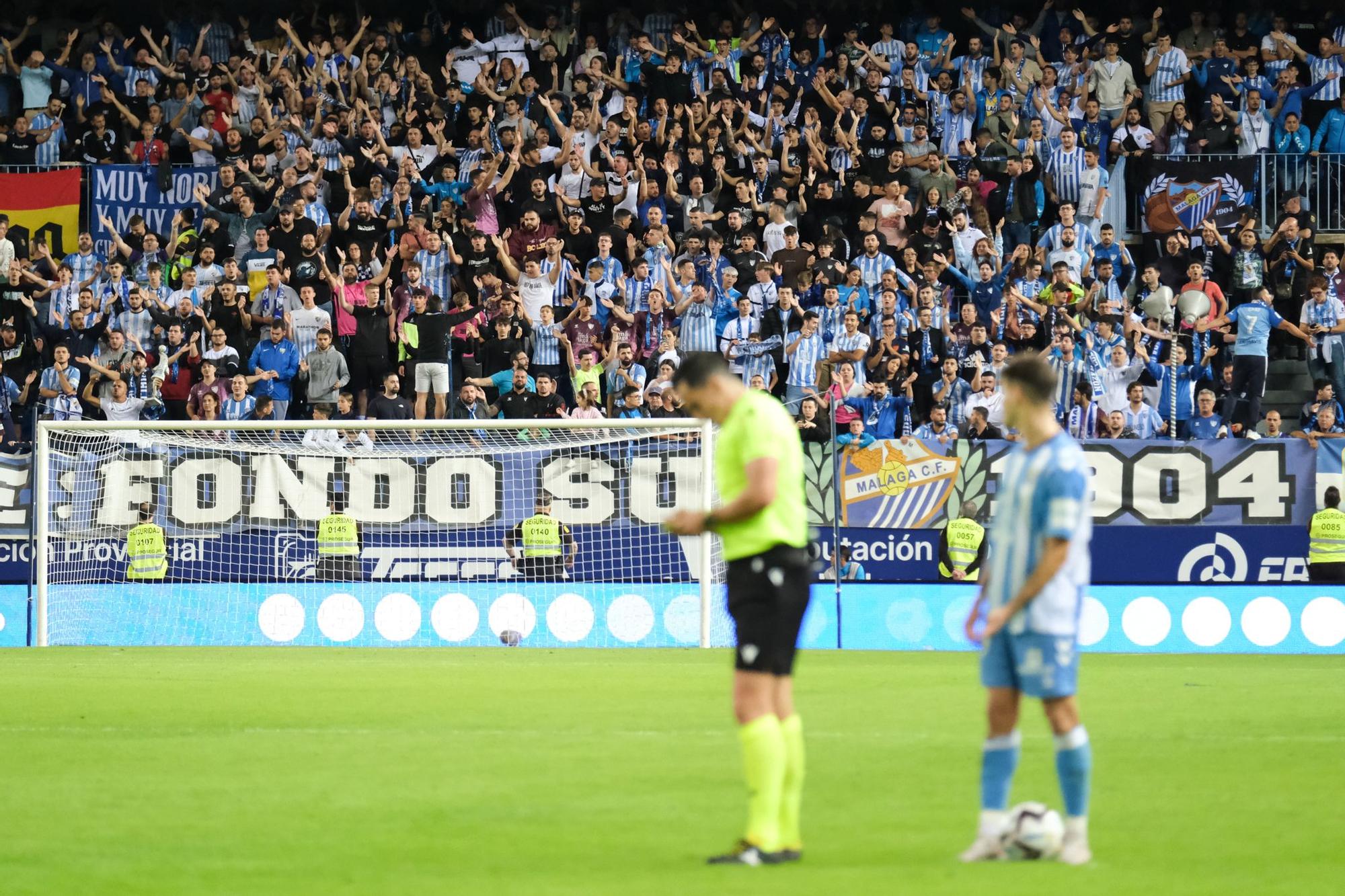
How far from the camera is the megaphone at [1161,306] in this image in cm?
2255

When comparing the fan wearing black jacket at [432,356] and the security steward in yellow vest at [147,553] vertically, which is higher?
the fan wearing black jacket at [432,356]

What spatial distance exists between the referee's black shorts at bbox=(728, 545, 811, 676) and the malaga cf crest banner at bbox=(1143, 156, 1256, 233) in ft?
63.1


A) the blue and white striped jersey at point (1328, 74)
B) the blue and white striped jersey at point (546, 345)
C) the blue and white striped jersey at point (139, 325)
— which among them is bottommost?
the blue and white striped jersey at point (546, 345)

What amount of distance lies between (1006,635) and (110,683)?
9.98 m

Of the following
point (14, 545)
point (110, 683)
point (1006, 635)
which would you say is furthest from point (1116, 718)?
point (14, 545)

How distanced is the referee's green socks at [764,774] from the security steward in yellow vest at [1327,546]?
44.8 ft

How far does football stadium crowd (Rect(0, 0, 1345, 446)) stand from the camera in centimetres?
2183

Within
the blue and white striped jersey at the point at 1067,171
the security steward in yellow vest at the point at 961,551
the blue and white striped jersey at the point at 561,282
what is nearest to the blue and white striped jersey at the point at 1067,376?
the security steward in yellow vest at the point at 961,551

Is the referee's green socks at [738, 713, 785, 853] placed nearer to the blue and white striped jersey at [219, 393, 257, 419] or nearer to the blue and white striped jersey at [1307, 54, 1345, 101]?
the blue and white striped jersey at [219, 393, 257, 419]

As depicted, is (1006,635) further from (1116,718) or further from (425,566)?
(425,566)

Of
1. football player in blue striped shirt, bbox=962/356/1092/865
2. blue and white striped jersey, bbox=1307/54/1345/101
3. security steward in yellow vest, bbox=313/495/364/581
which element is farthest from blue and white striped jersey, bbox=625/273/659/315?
football player in blue striped shirt, bbox=962/356/1092/865

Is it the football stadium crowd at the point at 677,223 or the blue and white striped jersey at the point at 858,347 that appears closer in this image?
the blue and white striped jersey at the point at 858,347

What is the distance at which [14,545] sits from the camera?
1955 cm

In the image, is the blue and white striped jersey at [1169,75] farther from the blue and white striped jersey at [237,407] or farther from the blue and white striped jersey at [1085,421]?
the blue and white striped jersey at [237,407]
